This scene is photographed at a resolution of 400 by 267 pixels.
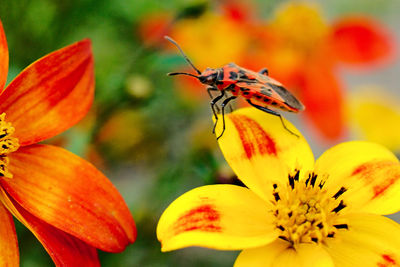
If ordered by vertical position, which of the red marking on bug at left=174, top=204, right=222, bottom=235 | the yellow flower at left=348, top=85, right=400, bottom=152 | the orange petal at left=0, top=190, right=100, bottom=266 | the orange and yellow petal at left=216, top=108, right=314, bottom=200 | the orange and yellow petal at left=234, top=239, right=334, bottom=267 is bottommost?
the yellow flower at left=348, top=85, right=400, bottom=152

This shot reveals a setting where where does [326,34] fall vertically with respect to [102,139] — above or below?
above

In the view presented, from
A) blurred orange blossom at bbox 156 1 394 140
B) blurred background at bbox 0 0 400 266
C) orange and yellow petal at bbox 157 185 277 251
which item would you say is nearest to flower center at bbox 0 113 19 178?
orange and yellow petal at bbox 157 185 277 251

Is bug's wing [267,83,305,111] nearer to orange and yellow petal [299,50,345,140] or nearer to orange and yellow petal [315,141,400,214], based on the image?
orange and yellow petal [315,141,400,214]

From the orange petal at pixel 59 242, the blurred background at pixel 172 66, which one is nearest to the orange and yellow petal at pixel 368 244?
the orange petal at pixel 59 242

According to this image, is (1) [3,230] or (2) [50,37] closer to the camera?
(1) [3,230]

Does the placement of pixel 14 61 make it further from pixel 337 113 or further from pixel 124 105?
pixel 337 113

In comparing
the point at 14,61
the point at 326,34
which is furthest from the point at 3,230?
the point at 326,34
